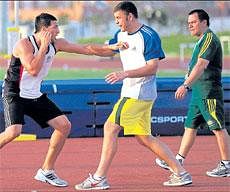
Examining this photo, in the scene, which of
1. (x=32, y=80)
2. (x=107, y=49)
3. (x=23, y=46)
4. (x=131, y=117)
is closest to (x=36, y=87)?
(x=32, y=80)

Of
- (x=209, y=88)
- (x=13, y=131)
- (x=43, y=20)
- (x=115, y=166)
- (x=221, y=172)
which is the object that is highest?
(x=43, y=20)

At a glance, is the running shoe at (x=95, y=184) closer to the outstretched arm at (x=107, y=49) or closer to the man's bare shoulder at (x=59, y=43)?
the outstretched arm at (x=107, y=49)

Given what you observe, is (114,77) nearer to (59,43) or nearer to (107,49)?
(107,49)

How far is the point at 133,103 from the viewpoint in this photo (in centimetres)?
830

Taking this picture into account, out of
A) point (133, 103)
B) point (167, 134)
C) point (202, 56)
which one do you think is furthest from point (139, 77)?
point (167, 134)

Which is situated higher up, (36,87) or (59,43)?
(59,43)

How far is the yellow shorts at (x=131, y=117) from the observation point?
8.25 meters

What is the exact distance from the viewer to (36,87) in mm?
8594

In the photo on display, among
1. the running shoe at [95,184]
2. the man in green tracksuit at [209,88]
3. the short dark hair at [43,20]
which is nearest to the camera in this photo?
the running shoe at [95,184]

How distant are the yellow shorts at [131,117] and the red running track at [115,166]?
0.57 metres

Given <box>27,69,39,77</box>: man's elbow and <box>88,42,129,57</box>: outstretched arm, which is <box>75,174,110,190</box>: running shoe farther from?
<box>88,42,129,57</box>: outstretched arm

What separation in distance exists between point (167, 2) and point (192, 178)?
44.3 metres

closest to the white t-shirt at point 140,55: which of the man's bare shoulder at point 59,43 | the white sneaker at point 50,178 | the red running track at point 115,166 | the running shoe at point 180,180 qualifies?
the man's bare shoulder at point 59,43

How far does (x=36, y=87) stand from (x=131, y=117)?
1.04 meters
